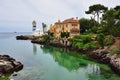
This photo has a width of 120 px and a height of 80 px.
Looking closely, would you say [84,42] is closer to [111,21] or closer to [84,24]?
[111,21]

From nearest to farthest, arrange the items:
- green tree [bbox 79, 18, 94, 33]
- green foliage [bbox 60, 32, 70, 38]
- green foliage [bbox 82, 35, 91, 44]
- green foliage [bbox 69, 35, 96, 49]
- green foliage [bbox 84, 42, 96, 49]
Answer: green foliage [bbox 84, 42, 96, 49] → green foliage [bbox 69, 35, 96, 49] → green foliage [bbox 82, 35, 91, 44] → green foliage [bbox 60, 32, 70, 38] → green tree [bbox 79, 18, 94, 33]

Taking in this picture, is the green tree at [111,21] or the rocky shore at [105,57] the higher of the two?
the green tree at [111,21]

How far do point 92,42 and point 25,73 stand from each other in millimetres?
25959

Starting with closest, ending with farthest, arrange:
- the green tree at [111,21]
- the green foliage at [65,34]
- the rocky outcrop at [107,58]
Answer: the rocky outcrop at [107,58] < the green tree at [111,21] < the green foliage at [65,34]

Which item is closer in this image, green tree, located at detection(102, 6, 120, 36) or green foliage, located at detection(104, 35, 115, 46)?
green foliage, located at detection(104, 35, 115, 46)

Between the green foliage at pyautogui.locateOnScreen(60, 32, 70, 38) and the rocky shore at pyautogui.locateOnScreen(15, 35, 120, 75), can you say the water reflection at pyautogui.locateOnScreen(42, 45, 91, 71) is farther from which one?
the green foliage at pyautogui.locateOnScreen(60, 32, 70, 38)

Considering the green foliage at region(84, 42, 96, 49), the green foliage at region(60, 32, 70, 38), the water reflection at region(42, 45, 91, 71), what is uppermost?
the green foliage at region(60, 32, 70, 38)

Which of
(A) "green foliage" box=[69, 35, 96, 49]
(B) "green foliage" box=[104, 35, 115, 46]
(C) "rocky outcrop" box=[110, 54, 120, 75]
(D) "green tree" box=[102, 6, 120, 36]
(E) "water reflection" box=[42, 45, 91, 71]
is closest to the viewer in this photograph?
(C) "rocky outcrop" box=[110, 54, 120, 75]

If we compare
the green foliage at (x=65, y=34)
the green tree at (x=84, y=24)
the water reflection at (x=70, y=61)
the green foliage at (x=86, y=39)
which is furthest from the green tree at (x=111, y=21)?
the green tree at (x=84, y=24)

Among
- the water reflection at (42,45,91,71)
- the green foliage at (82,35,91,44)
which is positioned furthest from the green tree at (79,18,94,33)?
the water reflection at (42,45,91,71)

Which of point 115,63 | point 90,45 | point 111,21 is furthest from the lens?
point 111,21

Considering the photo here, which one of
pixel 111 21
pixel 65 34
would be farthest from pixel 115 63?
pixel 65 34

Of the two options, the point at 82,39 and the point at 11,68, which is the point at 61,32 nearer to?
the point at 82,39

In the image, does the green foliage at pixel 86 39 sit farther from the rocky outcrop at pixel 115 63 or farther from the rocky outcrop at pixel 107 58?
the rocky outcrop at pixel 115 63
